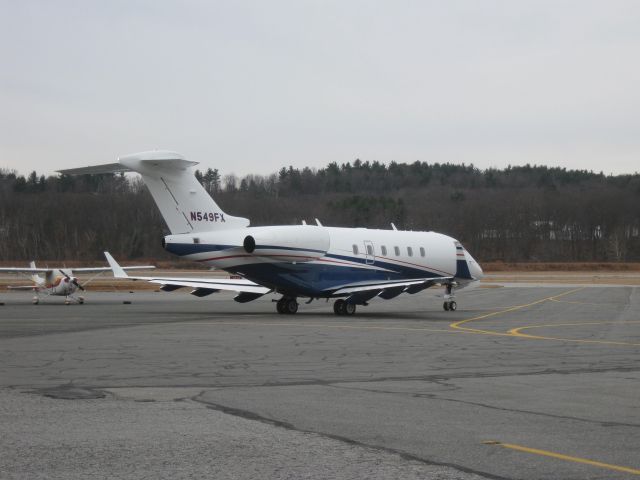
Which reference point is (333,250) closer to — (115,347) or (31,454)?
(115,347)

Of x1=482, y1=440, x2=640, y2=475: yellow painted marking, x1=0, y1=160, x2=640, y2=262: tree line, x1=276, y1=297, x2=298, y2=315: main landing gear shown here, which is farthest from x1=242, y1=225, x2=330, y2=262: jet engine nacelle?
x1=0, y1=160, x2=640, y2=262: tree line

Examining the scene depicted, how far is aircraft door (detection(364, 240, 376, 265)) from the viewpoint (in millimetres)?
34812

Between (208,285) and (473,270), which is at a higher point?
(473,270)

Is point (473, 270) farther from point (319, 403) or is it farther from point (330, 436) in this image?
point (330, 436)

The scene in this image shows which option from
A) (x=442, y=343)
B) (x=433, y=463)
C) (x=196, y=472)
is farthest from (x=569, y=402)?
(x=442, y=343)

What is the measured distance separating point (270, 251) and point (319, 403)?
1955 centimetres

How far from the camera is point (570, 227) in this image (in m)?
133

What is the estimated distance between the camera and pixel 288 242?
31.9 m

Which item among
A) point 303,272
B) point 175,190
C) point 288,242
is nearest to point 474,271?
point 303,272

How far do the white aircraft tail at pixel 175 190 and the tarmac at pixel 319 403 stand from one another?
663 cm

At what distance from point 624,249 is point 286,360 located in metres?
117

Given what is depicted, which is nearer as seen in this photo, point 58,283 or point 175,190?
point 175,190

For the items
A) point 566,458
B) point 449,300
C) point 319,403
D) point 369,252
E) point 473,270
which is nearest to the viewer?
point 566,458

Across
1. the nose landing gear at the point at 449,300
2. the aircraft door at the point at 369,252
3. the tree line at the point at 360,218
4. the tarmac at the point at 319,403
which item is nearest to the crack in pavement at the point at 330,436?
the tarmac at the point at 319,403
